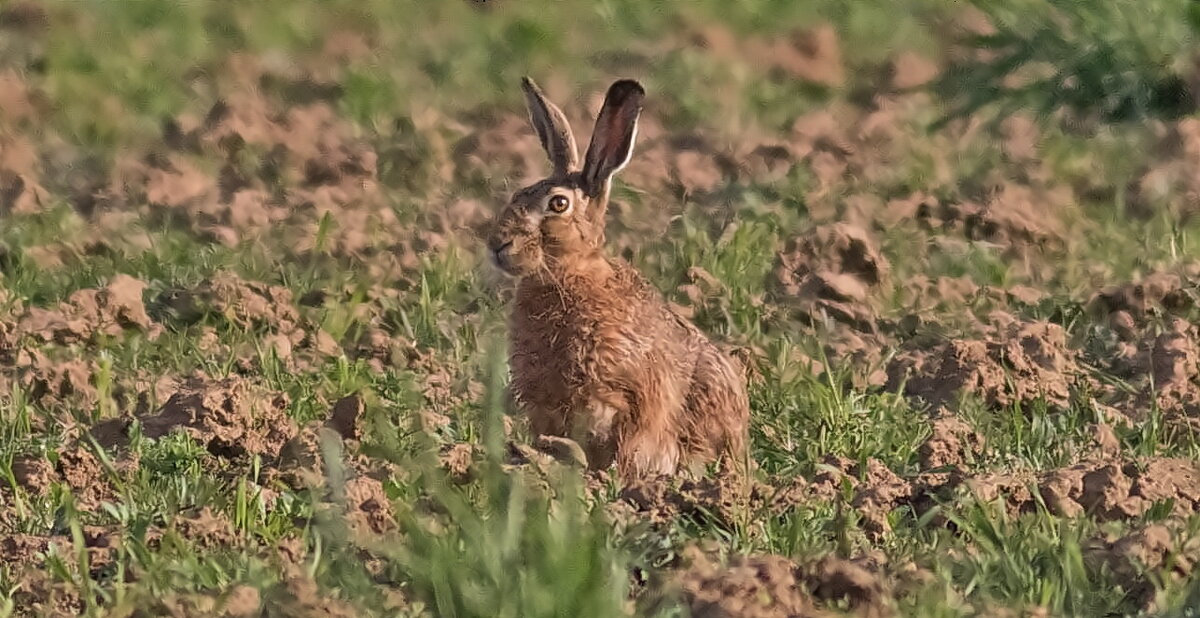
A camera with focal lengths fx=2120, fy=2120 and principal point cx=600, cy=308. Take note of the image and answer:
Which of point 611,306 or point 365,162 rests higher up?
point 611,306

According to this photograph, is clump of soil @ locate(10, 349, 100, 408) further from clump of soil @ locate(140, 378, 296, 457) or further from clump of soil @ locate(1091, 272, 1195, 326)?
clump of soil @ locate(1091, 272, 1195, 326)

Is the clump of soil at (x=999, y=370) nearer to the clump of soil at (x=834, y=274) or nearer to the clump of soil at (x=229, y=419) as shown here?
the clump of soil at (x=834, y=274)

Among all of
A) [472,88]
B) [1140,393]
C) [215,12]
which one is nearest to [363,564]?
[1140,393]

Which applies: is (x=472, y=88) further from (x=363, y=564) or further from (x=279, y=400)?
(x=363, y=564)

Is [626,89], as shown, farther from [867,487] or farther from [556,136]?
[867,487]

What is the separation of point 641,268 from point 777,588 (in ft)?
11.5

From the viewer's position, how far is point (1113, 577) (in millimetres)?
4230

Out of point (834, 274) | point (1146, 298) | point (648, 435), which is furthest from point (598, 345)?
point (1146, 298)

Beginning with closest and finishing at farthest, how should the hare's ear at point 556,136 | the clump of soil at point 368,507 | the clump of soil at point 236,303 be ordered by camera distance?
the clump of soil at point 368,507, the hare's ear at point 556,136, the clump of soil at point 236,303

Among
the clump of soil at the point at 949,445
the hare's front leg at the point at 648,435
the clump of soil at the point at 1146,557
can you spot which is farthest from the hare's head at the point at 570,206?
the clump of soil at the point at 1146,557

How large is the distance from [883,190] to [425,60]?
9.51ft

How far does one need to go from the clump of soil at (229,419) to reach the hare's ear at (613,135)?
1.00 meters

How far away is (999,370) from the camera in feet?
19.5

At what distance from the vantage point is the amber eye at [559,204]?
5297 millimetres
